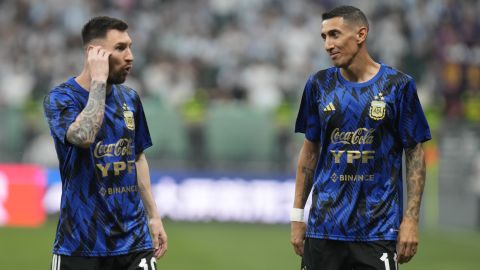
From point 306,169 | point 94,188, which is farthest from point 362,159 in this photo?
point 94,188

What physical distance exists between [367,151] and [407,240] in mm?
551

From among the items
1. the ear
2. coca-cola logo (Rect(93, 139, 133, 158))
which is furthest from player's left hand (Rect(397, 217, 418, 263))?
coca-cola logo (Rect(93, 139, 133, 158))

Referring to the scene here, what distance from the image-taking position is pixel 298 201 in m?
6.31

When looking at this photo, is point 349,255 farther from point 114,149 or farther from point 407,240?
point 114,149

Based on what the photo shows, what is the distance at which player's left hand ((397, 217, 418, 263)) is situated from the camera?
5895mm

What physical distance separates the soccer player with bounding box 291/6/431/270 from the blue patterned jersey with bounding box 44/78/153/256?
1.11 meters

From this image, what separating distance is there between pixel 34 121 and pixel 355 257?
11404 millimetres

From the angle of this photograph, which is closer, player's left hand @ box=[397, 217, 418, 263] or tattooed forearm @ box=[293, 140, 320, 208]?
player's left hand @ box=[397, 217, 418, 263]

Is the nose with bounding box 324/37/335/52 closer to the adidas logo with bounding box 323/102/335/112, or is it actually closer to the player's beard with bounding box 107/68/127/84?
the adidas logo with bounding box 323/102/335/112

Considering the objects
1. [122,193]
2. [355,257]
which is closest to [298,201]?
[355,257]

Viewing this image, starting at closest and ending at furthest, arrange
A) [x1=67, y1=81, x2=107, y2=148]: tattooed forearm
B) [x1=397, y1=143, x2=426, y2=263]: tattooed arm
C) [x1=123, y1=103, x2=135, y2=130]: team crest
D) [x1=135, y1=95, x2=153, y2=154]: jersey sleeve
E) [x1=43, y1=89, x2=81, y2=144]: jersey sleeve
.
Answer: [x1=67, y1=81, x2=107, y2=148]: tattooed forearm, [x1=43, y1=89, x2=81, y2=144]: jersey sleeve, [x1=397, y1=143, x2=426, y2=263]: tattooed arm, [x1=123, y1=103, x2=135, y2=130]: team crest, [x1=135, y1=95, x2=153, y2=154]: jersey sleeve

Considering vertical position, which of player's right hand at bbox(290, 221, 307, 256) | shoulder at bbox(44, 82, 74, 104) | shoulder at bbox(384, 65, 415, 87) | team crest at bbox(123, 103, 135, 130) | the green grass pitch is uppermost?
shoulder at bbox(384, 65, 415, 87)

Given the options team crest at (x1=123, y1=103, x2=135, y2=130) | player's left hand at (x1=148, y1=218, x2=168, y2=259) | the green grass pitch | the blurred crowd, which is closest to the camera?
team crest at (x1=123, y1=103, x2=135, y2=130)

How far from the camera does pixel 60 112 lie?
576cm
